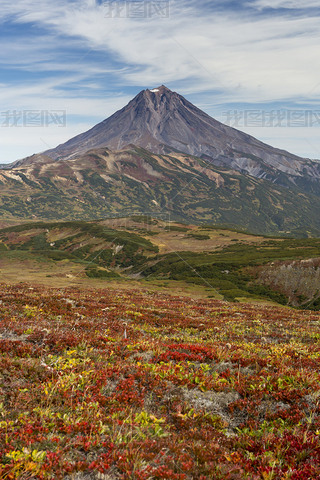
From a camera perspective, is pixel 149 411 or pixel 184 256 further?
pixel 184 256

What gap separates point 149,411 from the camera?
693cm

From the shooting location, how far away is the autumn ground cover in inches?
197

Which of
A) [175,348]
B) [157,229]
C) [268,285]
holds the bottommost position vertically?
[268,285]

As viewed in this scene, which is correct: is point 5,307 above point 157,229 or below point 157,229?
below

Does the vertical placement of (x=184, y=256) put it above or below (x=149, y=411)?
below

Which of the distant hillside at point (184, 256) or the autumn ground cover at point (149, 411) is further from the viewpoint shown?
the distant hillside at point (184, 256)

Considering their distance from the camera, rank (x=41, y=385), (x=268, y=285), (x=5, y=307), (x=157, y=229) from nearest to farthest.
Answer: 1. (x=41, y=385)
2. (x=5, y=307)
3. (x=268, y=285)
4. (x=157, y=229)

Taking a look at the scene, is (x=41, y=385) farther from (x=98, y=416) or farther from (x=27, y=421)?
(x=98, y=416)

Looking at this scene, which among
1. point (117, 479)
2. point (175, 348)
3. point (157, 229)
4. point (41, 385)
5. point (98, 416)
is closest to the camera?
point (117, 479)

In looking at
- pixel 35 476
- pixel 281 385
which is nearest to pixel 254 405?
pixel 281 385

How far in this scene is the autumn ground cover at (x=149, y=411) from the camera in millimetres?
4996

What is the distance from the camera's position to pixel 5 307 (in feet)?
57.5

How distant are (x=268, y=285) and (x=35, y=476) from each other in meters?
68.7

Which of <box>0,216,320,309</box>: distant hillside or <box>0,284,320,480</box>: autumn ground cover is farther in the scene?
<box>0,216,320,309</box>: distant hillside
